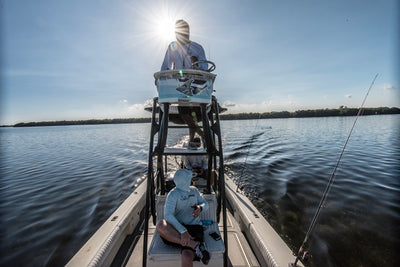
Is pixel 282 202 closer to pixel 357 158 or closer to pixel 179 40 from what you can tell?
pixel 179 40

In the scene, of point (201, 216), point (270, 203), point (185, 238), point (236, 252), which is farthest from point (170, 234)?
point (270, 203)

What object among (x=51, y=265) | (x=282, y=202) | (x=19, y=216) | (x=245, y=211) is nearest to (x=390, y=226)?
(x=282, y=202)

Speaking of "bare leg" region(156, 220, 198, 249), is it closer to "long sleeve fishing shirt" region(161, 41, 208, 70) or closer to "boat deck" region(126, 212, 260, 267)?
"boat deck" region(126, 212, 260, 267)

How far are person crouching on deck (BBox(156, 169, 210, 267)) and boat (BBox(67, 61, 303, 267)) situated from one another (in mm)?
134

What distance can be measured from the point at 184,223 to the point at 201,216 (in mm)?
498

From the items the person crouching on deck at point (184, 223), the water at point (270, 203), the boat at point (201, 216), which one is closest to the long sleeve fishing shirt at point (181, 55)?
the boat at point (201, 216)

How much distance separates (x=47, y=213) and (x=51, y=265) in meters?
2.52

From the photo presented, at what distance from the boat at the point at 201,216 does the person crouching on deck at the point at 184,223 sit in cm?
13

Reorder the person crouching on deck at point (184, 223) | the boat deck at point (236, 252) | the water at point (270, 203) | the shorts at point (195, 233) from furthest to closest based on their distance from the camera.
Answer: the water at point (270, 203)
the boat deck at point (236, 252)
the shorts at point (195, 233)
the person crouching on deck at point (184, 223)

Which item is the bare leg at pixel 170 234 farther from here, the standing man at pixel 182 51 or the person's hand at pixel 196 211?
the standing man at pixel 182 51

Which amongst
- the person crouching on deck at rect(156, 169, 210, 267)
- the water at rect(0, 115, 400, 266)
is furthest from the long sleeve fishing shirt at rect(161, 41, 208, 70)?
the water at rect(0, 115, 400, 266)

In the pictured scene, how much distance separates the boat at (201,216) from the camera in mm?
2150

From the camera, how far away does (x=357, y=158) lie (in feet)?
32.2

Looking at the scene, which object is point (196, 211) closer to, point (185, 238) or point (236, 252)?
point (185, 238)
